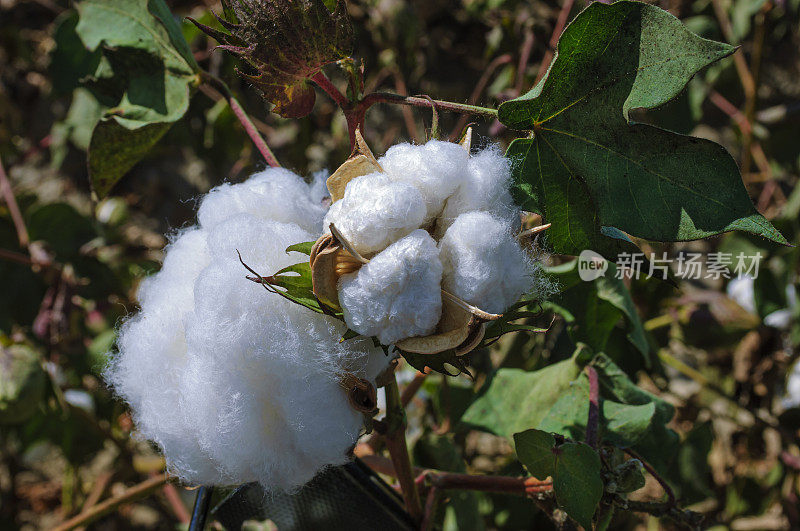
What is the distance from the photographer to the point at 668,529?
1.54 meters

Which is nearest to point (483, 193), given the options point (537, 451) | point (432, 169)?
point (432, 169)

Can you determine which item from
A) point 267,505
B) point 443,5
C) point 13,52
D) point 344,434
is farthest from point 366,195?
point 13,52

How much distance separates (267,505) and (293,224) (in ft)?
1.34

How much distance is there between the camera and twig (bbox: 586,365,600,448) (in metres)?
0.70

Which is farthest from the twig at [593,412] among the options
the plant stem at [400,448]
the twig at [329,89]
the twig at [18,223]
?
the twig at [18,223]

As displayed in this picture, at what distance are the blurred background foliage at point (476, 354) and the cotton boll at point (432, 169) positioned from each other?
1.53ft

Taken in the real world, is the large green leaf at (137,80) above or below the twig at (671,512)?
above

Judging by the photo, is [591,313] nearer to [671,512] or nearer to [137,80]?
[671,512]

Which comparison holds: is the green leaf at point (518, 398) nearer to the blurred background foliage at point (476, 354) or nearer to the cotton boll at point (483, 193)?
the blurred background foliage at point (476, 354)

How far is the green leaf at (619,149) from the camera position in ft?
1.63

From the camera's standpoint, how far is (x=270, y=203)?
0.58 metres

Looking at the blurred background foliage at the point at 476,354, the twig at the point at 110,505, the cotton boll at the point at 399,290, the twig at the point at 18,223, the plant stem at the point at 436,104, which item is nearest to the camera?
the cotton boll at the point at 399,290

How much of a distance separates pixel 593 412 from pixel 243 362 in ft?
1.40

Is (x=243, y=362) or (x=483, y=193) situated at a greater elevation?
(x=483, y=193)
